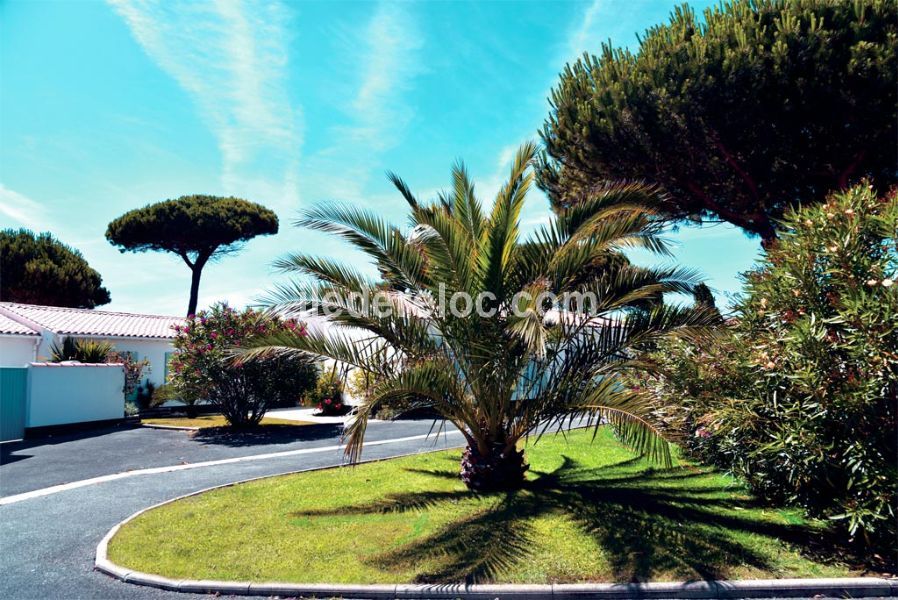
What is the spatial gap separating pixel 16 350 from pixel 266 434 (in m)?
11.5

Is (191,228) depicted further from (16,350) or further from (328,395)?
(328,395)

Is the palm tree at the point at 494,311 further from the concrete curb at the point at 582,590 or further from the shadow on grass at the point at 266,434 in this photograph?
the shadow on grass at the point at 266,434

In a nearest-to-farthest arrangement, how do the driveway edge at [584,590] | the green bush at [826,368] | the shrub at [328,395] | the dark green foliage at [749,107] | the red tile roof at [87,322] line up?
the driveway edge at [584,590] < the green bush at [826,368] < the dark green foliage at [749,107] < the shrub at [328,395] < the red tile roof at [87,322]

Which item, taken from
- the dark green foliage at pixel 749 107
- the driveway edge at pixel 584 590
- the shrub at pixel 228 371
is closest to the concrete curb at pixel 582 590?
the driveway edge at pixel 584 590

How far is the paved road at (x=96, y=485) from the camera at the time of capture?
541cm

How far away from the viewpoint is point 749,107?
1254cm

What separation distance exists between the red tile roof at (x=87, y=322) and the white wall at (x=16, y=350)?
27.4 inches

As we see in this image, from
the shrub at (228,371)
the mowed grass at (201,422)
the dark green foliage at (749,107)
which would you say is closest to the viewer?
the dark green foliage at (749,107)

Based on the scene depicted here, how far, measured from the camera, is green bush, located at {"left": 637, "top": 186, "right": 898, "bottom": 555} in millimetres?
5312

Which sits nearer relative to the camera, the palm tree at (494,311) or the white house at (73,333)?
the palm tree at (494,311)

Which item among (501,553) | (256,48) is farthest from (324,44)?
(501,553)

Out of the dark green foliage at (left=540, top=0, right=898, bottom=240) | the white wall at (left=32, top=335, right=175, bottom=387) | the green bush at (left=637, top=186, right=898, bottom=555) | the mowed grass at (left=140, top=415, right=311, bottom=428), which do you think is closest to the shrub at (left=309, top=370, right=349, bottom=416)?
the mowed grass at (left=140, top=415, right=311, bottom=428)

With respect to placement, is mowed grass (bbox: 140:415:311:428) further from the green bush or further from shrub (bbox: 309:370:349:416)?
the green bush

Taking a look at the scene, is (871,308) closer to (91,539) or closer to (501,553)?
(501,553)
